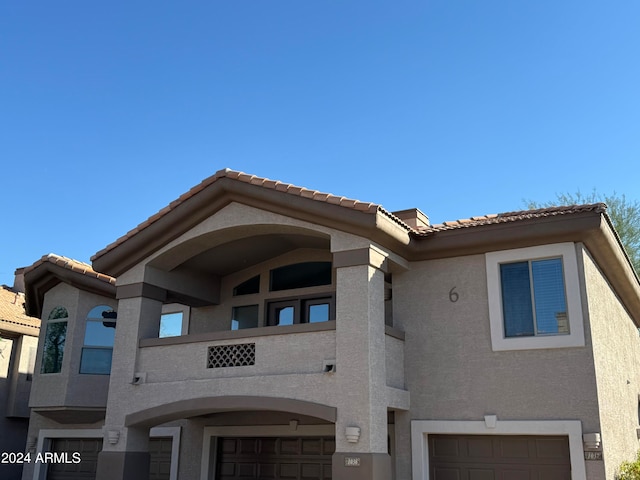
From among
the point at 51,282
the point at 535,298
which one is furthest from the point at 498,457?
Answer: the point at 51,282

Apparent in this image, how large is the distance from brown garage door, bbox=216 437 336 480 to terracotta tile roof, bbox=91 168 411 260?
5.36 meters

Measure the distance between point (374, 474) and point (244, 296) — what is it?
6.60 metres

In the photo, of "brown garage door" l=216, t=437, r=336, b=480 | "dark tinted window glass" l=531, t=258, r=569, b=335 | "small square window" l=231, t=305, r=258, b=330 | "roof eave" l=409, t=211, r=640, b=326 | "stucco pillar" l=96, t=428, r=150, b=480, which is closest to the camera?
"roof eave" l=409, t=211, r=640, b=326

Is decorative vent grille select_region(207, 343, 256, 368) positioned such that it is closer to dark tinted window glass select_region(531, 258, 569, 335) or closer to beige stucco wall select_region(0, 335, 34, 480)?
dark tinted window glass select_region(531, 258, 569, 335)

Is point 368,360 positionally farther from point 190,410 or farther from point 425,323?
point 190,410

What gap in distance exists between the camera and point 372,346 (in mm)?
11695

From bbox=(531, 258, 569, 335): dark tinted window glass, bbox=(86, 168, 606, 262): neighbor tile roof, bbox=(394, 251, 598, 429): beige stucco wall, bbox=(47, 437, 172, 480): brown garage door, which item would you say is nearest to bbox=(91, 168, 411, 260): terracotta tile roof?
bbox=(86, 168, 606, 262): neighbor tile roof

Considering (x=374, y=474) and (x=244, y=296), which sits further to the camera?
(x=244, y=296)

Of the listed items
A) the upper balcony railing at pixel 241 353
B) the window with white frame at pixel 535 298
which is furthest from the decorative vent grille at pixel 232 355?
the window with white frame at pixel 535 298

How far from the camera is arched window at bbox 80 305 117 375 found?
17344mm

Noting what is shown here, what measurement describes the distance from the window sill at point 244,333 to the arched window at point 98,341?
3789 mm

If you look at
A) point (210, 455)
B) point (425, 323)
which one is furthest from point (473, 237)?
point (210, 455)

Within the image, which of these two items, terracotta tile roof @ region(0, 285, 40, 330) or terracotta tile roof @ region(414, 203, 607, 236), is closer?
terracotta tile roof @ region(414, 203, 607, 236)

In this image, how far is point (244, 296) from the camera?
1644 cm
